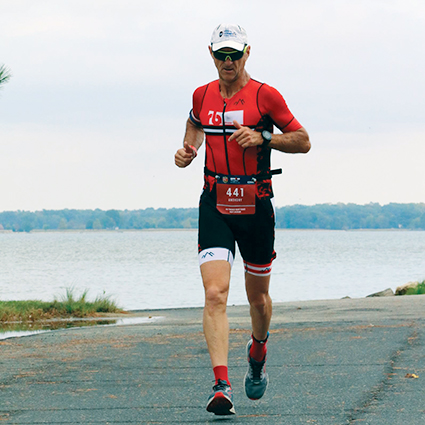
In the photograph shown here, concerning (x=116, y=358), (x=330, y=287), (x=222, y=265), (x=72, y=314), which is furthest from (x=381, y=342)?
(x=330, y=287)

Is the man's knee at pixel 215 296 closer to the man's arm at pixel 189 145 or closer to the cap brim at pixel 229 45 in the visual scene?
the man's arm at pixel 189 145

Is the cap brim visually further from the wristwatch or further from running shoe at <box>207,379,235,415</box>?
running shoe at <box>207,379,235,415</box>

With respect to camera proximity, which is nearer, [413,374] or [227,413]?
[227,413]

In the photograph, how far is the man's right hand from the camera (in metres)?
5.92

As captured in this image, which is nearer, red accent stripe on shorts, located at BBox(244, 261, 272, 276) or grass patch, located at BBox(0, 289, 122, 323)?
red accent stripe on shorts, located at BBox(244, 261, 272, 276)

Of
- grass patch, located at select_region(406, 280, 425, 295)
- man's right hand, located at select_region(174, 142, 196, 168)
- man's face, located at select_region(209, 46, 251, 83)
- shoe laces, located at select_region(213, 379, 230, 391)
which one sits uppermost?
man's face, located at select_region(209, 46, 251, 83)

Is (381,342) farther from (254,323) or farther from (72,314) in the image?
(72,314)

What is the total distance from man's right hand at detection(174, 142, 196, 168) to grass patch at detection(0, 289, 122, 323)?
11120 millimetres

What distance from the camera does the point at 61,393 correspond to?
669 centimetres

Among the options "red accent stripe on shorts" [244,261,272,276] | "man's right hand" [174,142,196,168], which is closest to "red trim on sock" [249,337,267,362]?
"red accent stripe on shorts" [244,261,272,276]

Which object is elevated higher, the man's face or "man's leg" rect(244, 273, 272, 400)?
the man's face

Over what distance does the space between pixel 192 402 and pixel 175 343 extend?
417 centimetres

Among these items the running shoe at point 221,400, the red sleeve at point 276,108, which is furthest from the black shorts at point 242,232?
the running shoe at point 221,400

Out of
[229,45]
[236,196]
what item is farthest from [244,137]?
[229,45]
